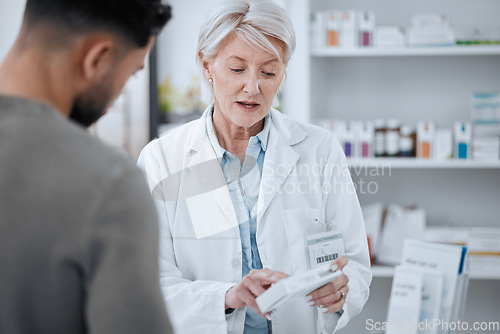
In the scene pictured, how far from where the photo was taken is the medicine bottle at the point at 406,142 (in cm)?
278

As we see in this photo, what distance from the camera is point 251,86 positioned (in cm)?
148

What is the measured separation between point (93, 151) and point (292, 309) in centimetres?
108

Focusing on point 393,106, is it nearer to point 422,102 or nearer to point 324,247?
point 422,102

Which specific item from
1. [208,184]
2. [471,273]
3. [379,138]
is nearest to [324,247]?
[208,184]

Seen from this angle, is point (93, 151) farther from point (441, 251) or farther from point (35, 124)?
point (441, 251)

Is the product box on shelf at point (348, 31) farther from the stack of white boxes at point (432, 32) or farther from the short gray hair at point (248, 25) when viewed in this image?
the short gray hair at point (248, 25)

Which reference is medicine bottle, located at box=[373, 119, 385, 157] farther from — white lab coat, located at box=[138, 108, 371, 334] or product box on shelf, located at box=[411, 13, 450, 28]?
white lab coat, located at box=[138, 108, 371, 334]

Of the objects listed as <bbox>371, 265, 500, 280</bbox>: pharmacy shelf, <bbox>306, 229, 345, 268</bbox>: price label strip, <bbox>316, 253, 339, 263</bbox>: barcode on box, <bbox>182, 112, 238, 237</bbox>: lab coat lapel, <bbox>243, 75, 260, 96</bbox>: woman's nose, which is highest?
<bbox>243, 75, 260, 96</bbox>: woman's nose

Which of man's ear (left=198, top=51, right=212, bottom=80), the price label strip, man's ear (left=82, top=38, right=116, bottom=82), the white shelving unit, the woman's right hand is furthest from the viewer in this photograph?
the white shelving unit

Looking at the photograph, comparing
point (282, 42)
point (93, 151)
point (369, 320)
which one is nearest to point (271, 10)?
point (282, 42)

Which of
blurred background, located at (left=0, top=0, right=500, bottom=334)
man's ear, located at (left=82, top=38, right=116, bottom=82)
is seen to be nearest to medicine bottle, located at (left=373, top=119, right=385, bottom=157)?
blurred background, located at (left=0, top=0, right=500, bottom=334)

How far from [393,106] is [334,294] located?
77.6 inches

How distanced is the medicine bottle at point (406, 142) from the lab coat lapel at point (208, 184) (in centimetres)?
150

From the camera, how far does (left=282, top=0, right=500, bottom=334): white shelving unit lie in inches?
117
